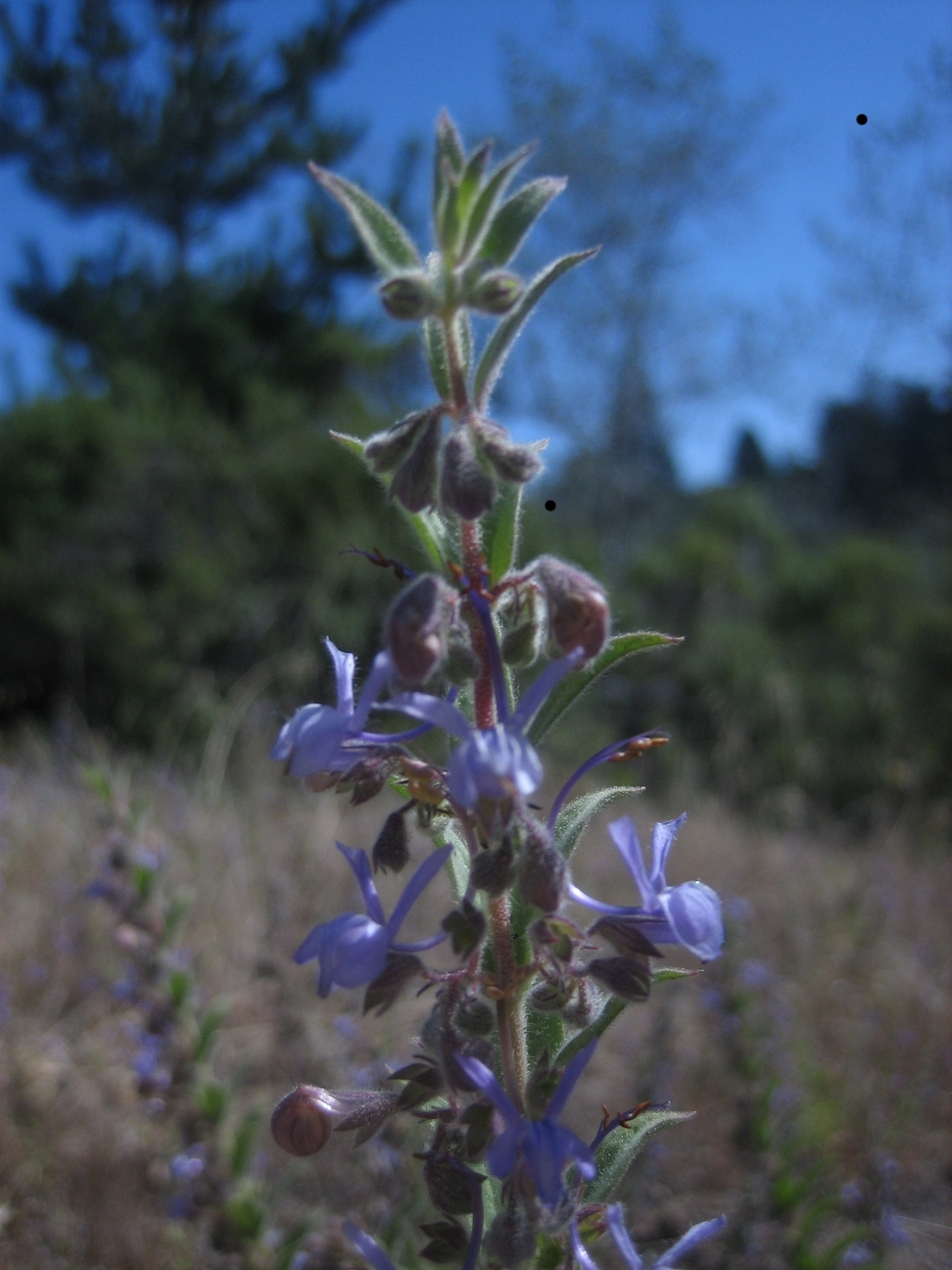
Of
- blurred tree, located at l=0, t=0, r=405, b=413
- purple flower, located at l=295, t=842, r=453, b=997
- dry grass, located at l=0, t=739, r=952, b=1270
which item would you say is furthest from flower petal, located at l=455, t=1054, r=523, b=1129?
blurred tree, located at l=0, t=0, r=405, b=413

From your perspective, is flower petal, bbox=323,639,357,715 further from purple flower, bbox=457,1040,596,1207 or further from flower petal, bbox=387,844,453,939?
purple flower, bbox=457,1040,596,1207

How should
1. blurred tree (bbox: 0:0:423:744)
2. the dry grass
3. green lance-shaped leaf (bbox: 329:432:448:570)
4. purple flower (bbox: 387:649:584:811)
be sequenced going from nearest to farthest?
1. purple flower (bbox: 387:649:584:811)
2. green lance-shaped leaf (bbox: 329:432:448:570)
3. the dry grass
4. blurred tree (bbox: 0:0:423:744)

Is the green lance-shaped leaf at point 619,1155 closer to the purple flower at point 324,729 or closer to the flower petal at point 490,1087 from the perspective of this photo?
the flower petal at point 490,1087

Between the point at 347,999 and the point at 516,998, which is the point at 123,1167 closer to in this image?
the point at 347,999

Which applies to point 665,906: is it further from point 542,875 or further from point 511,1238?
point 511,1238

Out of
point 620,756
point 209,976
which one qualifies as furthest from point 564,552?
point 620,756

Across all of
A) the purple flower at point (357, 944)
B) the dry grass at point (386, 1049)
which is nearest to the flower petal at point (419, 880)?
the purple flower at point (357, 944)
